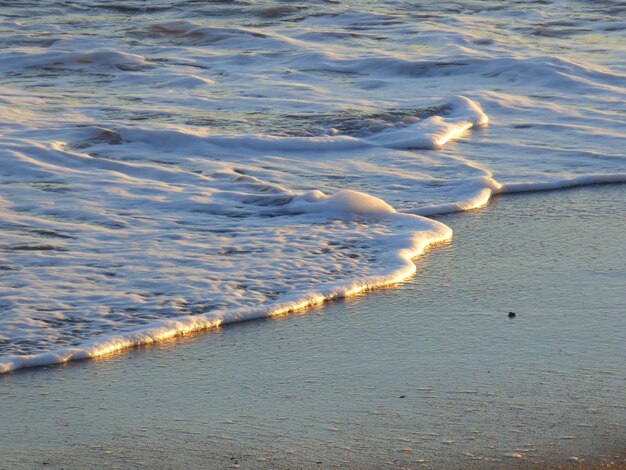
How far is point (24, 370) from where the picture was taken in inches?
132

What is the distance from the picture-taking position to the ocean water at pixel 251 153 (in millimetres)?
4105

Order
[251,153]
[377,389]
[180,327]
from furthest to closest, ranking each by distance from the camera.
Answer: [251,153], [180,327], [377,389]

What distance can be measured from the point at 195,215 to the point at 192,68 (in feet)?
15.0

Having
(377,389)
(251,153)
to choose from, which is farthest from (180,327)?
(251,153)

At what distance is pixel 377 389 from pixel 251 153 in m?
3.50

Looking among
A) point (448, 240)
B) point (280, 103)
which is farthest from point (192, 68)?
point (448, 240)

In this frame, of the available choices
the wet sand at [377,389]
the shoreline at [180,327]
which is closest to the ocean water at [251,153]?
the shoreline at [180,327]

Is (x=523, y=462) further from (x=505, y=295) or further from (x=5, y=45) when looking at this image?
(x=5, y=45)

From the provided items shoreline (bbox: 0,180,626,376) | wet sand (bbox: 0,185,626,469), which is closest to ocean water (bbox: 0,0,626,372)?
shoreline (bbox: 0,180,626,376)

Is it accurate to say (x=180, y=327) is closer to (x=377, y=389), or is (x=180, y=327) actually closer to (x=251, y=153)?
(x=377, y=389)

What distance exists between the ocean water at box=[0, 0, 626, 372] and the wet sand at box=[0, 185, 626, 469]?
0.23 meters

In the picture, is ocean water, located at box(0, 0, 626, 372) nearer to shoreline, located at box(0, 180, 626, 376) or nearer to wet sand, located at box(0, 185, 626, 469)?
shoreline, located at box(0, 180, 626, 376)

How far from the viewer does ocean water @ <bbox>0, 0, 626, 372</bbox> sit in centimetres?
411

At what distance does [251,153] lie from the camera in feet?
21.4
